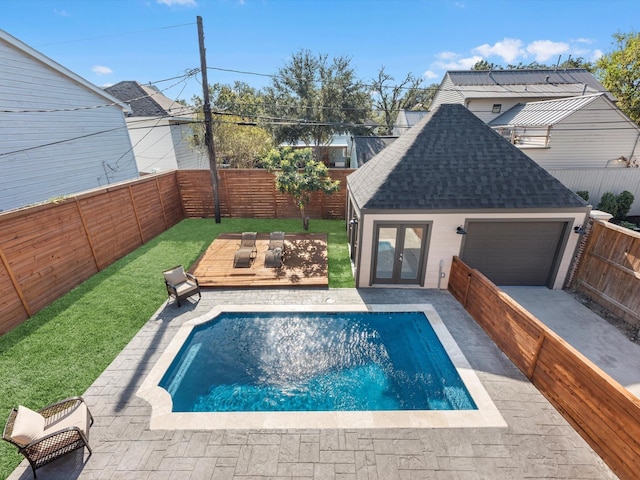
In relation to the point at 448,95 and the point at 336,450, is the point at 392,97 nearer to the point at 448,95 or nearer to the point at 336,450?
the point at 448,95

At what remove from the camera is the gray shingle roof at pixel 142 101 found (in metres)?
24.1

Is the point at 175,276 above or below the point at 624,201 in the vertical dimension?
below

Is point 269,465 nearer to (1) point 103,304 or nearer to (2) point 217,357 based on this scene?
(2) point 217,357

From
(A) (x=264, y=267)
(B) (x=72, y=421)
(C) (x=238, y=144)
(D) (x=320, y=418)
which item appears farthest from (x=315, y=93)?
(B) (x=72, y=421)

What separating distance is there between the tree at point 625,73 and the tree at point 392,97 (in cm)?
2098

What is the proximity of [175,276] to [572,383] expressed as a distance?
10323mm

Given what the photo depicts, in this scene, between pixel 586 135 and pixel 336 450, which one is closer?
pixel 336 450

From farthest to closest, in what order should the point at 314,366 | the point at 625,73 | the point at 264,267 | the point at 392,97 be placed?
the point at 392,97
the point at 625,73
the point at 264,267
the point at 314,366

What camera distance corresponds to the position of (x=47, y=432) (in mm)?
4617

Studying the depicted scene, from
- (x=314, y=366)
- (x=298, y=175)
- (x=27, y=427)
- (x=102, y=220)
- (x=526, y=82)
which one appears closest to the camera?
(x=27, y=427)

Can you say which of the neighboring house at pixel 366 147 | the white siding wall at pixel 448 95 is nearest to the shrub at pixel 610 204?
the neighboring house at pixel 366 147

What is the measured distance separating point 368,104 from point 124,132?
25473 mm

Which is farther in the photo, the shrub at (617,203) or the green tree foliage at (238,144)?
the green tree foliage at (238,144)

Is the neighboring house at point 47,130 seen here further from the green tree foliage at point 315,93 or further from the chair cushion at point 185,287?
the green tree foliage at point 315,93
